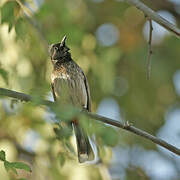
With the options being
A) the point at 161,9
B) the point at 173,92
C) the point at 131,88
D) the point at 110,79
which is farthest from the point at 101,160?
the point at 161,9

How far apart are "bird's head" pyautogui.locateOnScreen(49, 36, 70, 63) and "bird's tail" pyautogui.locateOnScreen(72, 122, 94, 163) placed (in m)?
0.85

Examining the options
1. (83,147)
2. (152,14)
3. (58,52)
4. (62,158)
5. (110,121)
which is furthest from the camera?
(58,52)

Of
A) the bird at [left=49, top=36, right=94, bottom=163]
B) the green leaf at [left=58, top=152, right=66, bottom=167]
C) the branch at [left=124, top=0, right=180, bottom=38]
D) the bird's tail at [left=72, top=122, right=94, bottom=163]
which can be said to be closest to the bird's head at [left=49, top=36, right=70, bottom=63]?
the bird at [left=49, top=36, right=94, bottom=163]

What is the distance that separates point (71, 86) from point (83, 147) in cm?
65

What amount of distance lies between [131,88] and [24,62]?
1.65m

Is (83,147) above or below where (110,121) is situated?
below

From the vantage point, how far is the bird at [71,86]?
15.6 ft

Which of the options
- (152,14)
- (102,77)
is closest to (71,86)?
(102,77)

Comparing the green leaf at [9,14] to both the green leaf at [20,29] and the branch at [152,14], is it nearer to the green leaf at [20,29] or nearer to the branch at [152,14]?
the green leaf at [20,29]

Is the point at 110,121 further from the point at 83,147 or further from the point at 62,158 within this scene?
the point at 83,147

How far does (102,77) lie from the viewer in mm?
4918

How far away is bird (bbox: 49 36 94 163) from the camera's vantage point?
4.77m

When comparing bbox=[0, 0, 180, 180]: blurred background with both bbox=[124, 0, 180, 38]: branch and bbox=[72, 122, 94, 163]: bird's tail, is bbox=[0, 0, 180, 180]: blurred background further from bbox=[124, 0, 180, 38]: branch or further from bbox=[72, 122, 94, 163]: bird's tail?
bbox=[124, 0, 180, 38]: branch

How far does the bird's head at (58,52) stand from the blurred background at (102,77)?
0.10m
